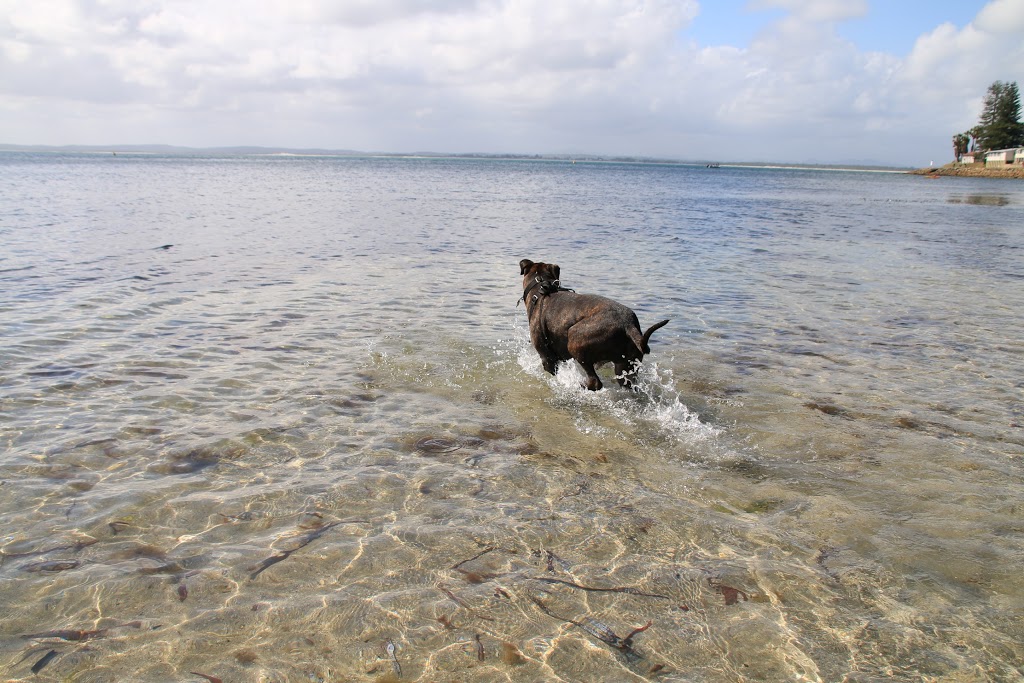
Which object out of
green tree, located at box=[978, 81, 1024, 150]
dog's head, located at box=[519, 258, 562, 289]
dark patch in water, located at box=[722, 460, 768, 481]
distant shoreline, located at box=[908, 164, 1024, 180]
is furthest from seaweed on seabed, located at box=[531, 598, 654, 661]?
green tree, located at box=[978, 81, 1024, 150]

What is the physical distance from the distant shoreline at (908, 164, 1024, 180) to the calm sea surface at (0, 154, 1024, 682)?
104771 mm

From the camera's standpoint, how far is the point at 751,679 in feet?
10.8

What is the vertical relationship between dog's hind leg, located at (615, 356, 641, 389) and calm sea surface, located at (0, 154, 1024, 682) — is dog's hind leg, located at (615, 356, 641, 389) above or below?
above

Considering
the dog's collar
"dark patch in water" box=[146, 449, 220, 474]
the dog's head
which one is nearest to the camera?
"dark patch in water" box=[146, 449, 220, 474]

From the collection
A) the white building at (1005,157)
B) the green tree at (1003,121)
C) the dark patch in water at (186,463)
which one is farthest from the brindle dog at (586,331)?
the green tree at (1003,121)

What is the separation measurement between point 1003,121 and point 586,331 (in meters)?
144

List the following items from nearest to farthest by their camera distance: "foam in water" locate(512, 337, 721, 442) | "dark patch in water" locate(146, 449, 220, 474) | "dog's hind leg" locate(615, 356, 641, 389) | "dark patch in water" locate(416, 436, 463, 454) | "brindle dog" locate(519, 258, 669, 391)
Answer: "dark patch in water" locate(146, 449, 220, 474), "dark patch in water" locate(416, 436, 463, 454), "foam in water" locate(512, 337, 721, 442), "brindle dog" locate(519, 258, 669, 391), "dog's hind leg" locate(615, 356, 641, 389)

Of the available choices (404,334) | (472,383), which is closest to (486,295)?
(404,334)

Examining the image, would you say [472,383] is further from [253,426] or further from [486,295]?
[486,295]

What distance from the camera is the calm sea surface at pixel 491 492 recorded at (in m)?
3.51

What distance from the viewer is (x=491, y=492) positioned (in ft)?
17.3

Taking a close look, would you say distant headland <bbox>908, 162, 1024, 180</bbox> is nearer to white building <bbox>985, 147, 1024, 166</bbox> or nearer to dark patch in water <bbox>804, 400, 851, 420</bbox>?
white building <bbox>985, 147, 1024, 166</bbox>

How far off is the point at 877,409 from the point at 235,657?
7.08 metres

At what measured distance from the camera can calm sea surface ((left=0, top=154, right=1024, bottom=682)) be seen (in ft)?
11.5
